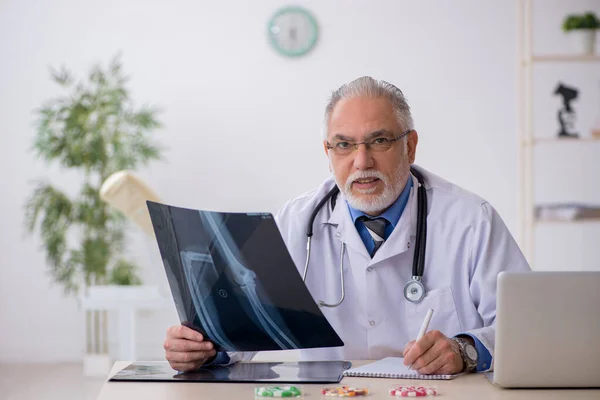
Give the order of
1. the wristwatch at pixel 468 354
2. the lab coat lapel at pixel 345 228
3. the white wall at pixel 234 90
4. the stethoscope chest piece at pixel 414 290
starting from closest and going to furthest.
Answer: the wristwatch at pixel 468 354
the stethoscope chest piece at pixel 414 290
the lab coat lapel at pixel 345 228
the white wall at pixel 234 90

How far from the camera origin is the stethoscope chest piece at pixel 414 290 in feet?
6.29

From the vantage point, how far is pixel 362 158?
1.98 meters

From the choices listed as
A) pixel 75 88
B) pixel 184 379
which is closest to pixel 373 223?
pixel 184 379

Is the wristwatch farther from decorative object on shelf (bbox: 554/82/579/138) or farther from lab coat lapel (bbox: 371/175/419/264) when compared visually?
decorative object on shelf (bbox: 554/82/579/138)

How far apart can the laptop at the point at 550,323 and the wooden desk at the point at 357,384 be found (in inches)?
1.6

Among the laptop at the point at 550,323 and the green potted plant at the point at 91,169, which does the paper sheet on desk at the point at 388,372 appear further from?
the green potted plant at the point at 91,169

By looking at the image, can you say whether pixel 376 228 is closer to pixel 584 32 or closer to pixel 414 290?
pixel 414 290

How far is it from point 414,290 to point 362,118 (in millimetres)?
430

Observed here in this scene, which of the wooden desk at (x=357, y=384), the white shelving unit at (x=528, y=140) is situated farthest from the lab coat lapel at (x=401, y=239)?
the white shelving unit at (x=528, y=140)

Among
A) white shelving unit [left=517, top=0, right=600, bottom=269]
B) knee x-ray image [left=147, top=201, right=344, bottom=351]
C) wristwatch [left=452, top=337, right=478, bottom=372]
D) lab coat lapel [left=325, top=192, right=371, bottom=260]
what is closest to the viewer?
knee x-ray image [left=147, top=201, right=344, bottom=351]

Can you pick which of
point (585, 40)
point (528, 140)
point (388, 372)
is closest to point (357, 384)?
point (388, 372)

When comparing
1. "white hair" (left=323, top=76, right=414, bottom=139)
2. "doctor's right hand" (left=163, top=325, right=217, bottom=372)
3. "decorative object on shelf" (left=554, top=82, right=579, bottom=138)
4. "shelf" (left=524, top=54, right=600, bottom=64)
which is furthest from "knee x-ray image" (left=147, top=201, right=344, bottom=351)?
"decorative object on shelf" (left=554, top=82, right=579, bottom=138)

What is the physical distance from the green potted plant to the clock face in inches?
36.0

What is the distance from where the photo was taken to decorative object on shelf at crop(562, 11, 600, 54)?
15.4ft
